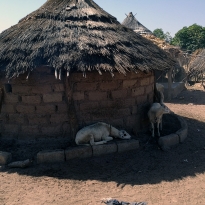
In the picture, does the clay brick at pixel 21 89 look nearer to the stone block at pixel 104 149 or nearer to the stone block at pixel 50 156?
the stone block at pixel 50 156

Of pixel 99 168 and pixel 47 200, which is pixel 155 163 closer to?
pixel 99 168

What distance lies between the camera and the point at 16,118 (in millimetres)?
6645

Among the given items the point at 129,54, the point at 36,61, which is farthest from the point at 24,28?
the point at 129,54

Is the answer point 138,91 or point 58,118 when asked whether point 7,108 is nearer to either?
point 58,118

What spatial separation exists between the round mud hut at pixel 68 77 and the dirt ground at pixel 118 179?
1.08 metres

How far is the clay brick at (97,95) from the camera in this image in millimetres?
6496

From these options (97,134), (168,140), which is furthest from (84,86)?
(168,140)

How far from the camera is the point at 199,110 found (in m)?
11.3

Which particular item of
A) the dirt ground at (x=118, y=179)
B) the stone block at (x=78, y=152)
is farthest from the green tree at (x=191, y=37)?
the stone block at (x=78, y=152)

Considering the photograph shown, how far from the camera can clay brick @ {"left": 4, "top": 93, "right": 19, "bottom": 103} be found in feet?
21.6

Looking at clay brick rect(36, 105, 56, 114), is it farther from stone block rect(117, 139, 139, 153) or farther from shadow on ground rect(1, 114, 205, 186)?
stone block rect(117, 139, 139, 153)

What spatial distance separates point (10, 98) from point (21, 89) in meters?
0.40

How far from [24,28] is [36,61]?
161 cm

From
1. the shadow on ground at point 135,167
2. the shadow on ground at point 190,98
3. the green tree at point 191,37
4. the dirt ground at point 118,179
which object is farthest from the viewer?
the green tree at point 191,37
